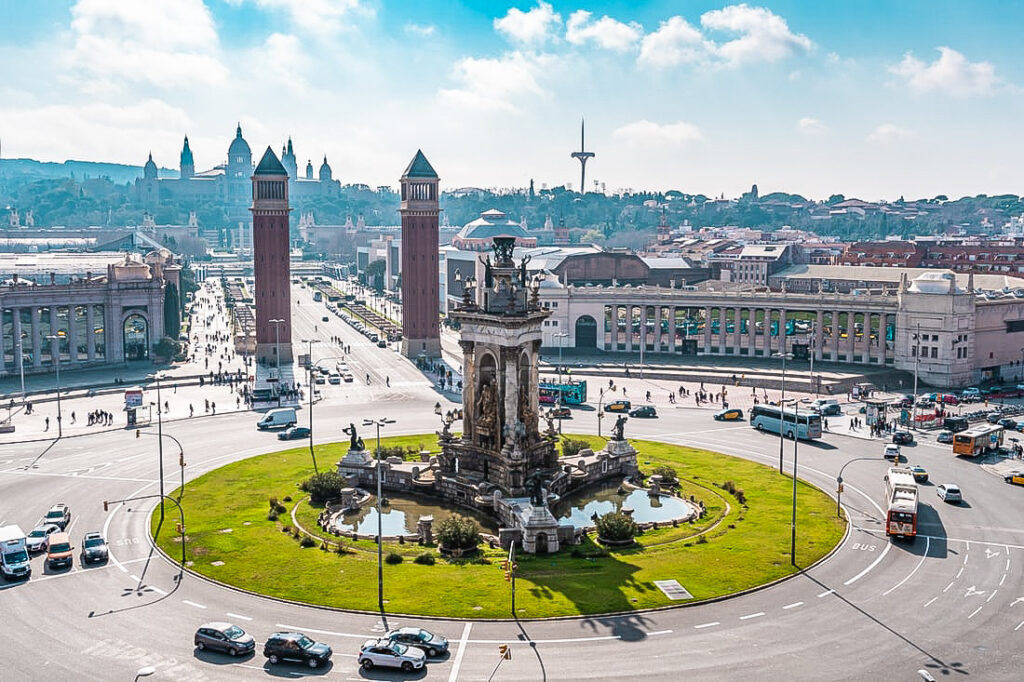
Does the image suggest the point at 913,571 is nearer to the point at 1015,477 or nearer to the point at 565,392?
the point at 1015,477

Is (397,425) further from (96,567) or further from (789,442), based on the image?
(96,567)

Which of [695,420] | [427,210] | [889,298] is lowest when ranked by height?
[695,420]

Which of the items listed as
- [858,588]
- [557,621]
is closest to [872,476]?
[858,588]

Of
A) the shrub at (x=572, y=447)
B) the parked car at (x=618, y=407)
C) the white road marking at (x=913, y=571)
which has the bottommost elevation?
the white road marking at (x=913, y=571)

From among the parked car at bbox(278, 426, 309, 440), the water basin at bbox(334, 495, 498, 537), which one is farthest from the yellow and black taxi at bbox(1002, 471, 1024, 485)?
the parked car at bbox(278, 426, 309, 440)

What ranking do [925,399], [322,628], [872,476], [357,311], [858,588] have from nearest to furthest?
1. [322,628]
2. [858,588]
3. [872,476]
4. [925,399]
5. [357,311]

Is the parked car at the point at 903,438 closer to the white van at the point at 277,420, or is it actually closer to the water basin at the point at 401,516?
the water basin at the point at 401,516

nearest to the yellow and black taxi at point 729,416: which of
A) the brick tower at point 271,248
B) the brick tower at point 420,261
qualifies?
the brick tower at point 420,261
